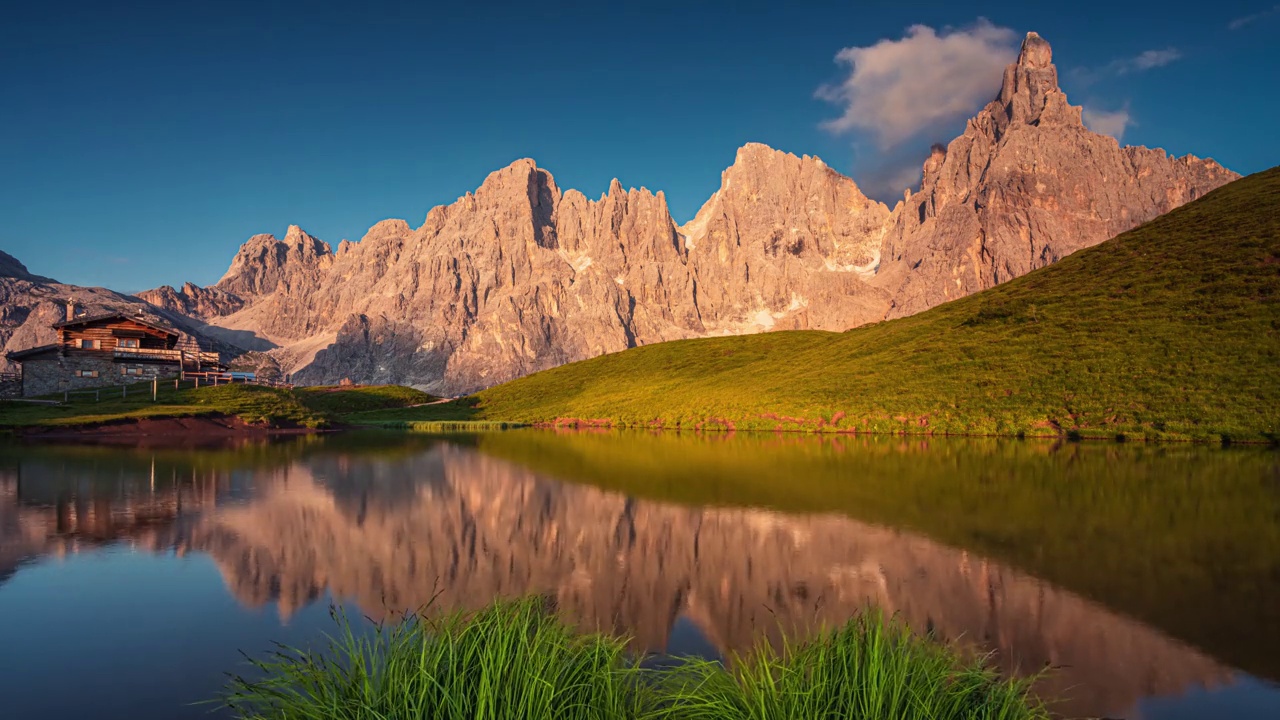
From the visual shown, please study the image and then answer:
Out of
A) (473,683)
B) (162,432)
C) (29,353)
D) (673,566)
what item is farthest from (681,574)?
(29,353)

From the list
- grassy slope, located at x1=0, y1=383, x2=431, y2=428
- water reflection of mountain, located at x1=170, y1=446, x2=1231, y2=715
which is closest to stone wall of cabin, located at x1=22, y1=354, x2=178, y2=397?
grassy slope, located at x1=0, y1=383, x2=431, y2=428

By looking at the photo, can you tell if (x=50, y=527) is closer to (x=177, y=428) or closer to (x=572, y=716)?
(x=572, y=716)

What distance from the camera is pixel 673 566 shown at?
12.9 metres

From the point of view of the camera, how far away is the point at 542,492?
2278cm

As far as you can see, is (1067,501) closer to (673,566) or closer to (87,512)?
(673,566)

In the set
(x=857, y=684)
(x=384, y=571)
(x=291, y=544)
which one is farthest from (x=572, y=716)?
(x=291, y=544)

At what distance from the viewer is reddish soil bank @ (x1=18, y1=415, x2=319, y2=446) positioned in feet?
136

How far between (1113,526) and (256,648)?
769 inches

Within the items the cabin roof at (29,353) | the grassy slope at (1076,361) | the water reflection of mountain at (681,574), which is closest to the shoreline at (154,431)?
the cabin roof at (29,353)

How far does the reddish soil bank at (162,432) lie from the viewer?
136 ft

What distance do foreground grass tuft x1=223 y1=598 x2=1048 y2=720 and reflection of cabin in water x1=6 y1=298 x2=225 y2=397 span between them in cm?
7630

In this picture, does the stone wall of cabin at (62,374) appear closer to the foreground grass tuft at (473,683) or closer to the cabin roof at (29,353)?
the cabin roof at (29,353)

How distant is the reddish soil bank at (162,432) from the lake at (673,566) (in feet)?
56.8

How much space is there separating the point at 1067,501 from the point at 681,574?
1473 cm
